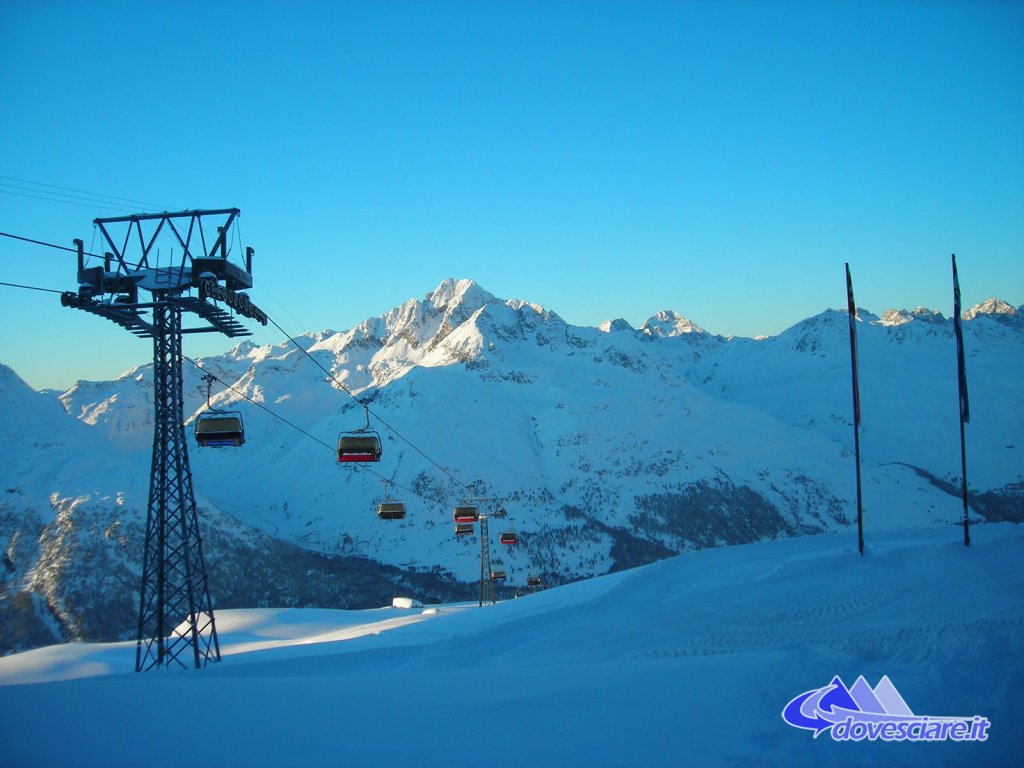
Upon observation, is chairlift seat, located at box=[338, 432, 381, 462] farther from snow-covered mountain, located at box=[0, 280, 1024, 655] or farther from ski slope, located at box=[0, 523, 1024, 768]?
snow-covered mountain, located at box=[0, 280, 1024, 655]

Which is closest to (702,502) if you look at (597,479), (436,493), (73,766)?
(597,479)

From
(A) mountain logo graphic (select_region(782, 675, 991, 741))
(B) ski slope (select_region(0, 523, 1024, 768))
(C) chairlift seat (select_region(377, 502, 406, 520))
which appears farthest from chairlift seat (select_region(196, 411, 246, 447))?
(C) chairlift seat (select_region(377, 502, 406, 520))

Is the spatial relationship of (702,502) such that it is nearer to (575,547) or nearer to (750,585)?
(575,547)

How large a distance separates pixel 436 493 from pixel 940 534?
9836cm

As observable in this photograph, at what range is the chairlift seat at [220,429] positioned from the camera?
21812mm

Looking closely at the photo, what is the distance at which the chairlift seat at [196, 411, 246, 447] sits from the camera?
71.6 feet

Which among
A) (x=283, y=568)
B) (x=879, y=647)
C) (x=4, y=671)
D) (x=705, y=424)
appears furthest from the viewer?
(x=705, y=424)

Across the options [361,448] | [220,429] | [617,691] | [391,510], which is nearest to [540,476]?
[391,510]

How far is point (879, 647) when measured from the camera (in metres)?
17.2

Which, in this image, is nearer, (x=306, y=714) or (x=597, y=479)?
(x=306, y=714)

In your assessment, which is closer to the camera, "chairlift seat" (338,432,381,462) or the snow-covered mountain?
"chairlift seat" (338,432,381,462)

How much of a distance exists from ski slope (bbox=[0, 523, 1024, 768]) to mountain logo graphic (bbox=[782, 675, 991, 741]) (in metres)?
0.22

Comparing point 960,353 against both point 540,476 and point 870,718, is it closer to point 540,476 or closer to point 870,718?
point 870,718

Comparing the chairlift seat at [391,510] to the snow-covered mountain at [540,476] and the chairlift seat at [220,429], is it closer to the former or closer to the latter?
the chairlift seat at [220,429]
